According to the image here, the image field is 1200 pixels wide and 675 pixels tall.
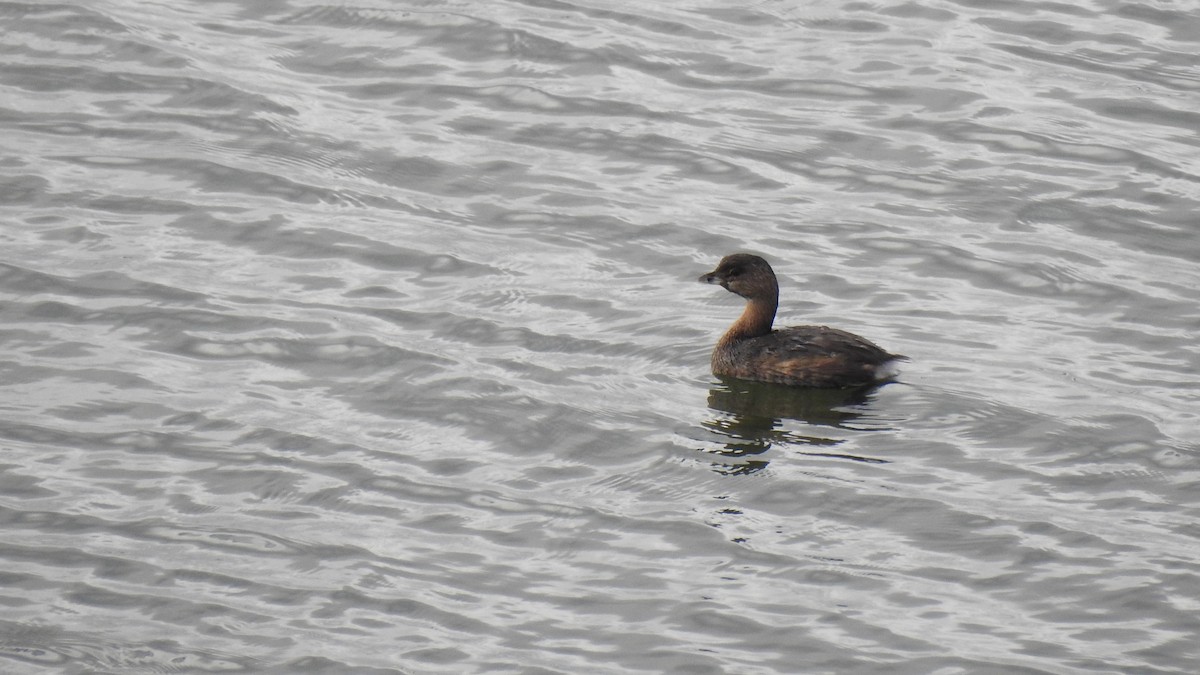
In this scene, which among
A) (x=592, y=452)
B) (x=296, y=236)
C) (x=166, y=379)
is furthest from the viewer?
(x=296, y=236)

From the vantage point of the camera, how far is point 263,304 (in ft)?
37.7

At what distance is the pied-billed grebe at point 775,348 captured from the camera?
1055 centimetres

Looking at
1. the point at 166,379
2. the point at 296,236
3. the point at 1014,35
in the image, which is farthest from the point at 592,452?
the point at 1014,35

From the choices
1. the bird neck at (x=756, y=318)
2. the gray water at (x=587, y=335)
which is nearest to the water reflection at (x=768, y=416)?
the gray water at (x=587, y=335)

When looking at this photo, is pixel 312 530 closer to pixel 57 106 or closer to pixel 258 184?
pixel 258 184

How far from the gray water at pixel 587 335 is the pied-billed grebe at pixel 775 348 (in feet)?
0.55

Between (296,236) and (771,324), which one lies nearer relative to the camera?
(771,324)

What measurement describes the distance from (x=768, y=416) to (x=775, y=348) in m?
0.57

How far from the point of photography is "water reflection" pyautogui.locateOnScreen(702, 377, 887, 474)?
973 centimetres

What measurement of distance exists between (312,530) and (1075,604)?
141 inches

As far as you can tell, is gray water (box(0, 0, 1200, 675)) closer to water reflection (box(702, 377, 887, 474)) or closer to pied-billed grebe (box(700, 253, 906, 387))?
water reflection (box(702, 377, 887, 474))

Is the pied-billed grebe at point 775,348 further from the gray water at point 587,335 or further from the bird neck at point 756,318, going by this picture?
the gray water at point 587,335

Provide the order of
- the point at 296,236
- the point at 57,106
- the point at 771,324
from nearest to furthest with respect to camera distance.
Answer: the point at 771,324 < the point at 296,236 < the point at 57,106

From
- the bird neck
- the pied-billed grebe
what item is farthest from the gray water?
the bird neck
